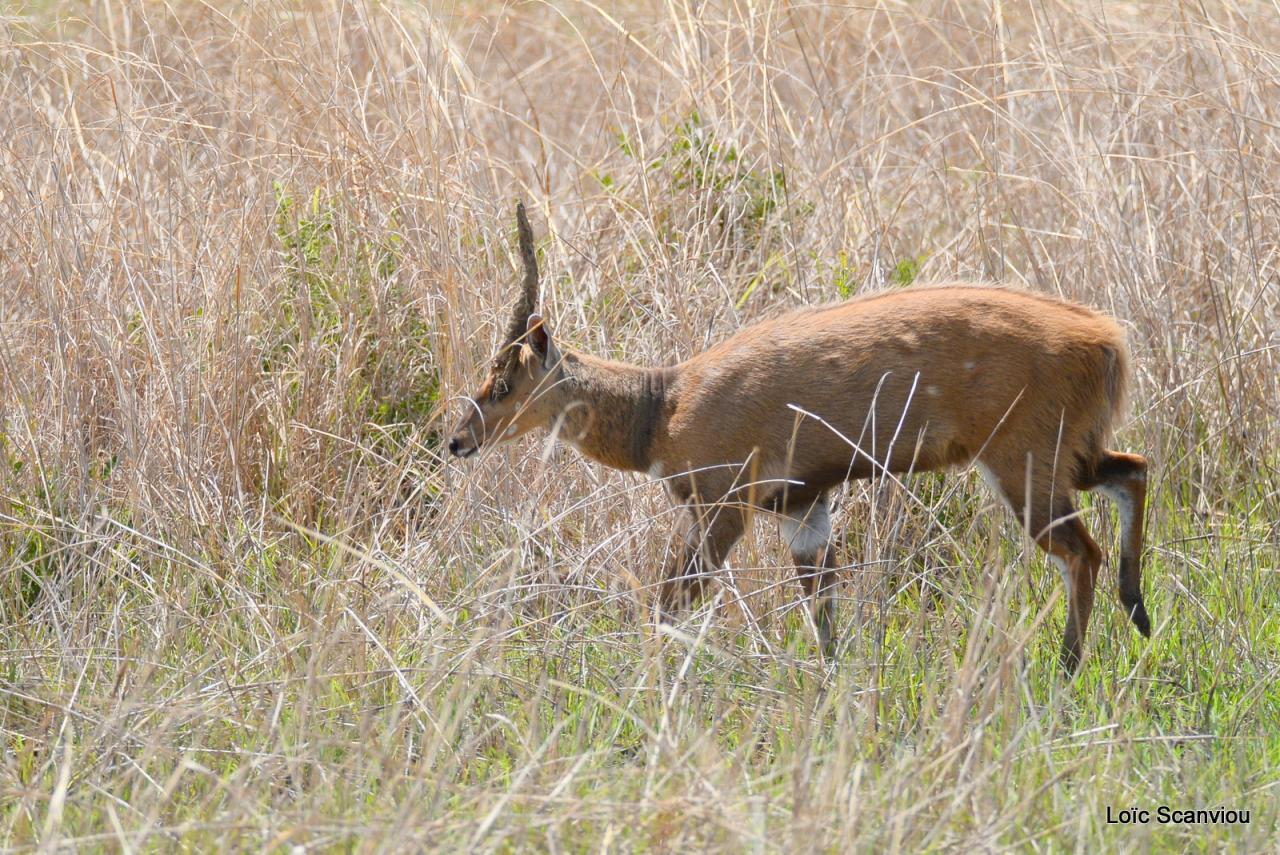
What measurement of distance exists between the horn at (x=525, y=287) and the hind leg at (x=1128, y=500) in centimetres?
199

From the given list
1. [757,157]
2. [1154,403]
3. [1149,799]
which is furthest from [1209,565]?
[757,157]

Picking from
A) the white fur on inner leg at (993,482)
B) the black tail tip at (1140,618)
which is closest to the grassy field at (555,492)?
the black tail tip at (1140,618)

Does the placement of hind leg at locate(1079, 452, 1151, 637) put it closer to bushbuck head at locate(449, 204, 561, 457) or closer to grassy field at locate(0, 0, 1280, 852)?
grassy field at locate(0, 0, 1280, 852)

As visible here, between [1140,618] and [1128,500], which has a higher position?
[1128,500]

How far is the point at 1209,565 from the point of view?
556 cm

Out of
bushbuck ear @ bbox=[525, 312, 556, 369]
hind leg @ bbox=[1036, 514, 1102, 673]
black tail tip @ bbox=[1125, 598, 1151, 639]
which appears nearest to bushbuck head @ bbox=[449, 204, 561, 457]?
bushbuck ear @ bbox=[525, 312, 556, 369]

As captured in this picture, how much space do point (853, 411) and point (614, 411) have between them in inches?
34.2

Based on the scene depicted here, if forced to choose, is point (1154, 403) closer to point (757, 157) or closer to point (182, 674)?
point (757, 157)

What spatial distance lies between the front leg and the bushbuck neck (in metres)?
0.32

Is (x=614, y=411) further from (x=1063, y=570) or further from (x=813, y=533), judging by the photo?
(x=1063, y=570)

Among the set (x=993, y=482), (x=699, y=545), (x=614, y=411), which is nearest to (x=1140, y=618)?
(x=993, y=482)

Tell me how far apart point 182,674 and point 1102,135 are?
5.05m

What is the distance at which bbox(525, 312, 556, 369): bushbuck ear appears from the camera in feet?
18.0

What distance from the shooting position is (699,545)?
5.34 metres
